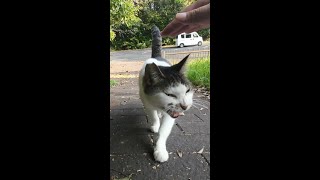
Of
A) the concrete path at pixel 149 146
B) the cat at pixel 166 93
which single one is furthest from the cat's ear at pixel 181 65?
the concrete path at pixel 149 146

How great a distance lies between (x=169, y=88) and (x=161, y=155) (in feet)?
0.94

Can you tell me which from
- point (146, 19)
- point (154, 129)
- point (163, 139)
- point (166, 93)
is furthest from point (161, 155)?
point (146, 19)

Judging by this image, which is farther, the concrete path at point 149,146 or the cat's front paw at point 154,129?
the cat's front paw at point 154,129

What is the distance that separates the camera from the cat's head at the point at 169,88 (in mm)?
1039

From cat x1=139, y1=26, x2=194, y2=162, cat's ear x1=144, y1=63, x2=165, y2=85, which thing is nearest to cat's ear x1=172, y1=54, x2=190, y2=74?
cat x1=139, y1=26, x2=194, y2=162

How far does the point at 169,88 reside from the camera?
3.47 feet

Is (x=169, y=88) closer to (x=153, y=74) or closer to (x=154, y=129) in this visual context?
(x=153, y=74)

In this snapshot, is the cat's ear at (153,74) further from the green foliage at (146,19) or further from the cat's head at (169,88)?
the green foliage at (146,19)
